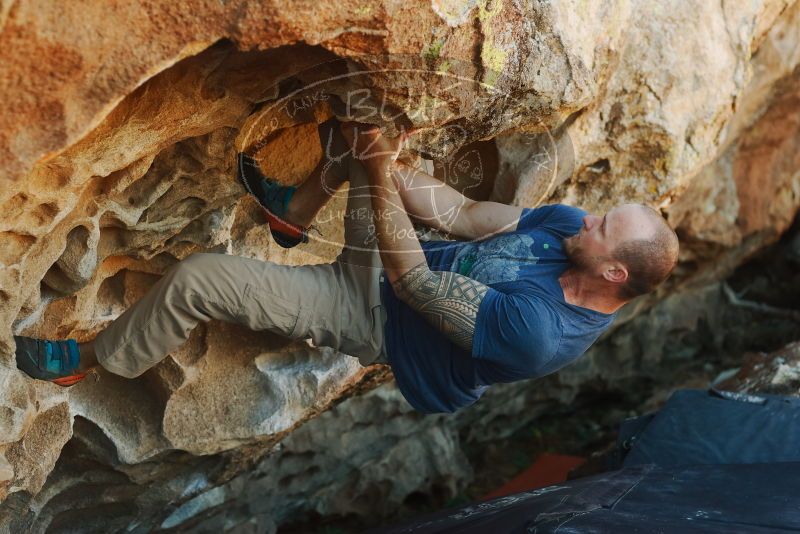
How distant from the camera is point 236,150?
2.77m

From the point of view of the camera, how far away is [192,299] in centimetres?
272

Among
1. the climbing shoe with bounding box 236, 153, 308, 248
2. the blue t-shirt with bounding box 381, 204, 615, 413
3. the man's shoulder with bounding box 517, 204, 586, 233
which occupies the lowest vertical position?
the blue t-shirt with bounding box 381, 204, 615, 413

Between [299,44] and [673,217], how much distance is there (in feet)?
10.5

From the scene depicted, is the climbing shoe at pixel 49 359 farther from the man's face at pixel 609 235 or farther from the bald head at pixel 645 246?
the bald head at pixel 645 246

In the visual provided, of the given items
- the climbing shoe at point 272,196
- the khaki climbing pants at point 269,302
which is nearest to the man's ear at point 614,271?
the khaki climbing pants at point 269,302

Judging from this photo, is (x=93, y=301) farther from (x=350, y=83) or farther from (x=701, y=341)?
(x=701, y=341)

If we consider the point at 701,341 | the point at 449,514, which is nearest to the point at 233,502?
the point at 449,514

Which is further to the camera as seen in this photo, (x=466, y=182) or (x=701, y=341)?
(x=701, y=341)

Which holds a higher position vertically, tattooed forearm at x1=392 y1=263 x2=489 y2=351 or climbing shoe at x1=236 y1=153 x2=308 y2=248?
climbing shoe at x1=236 y1=153 x2=308 y2=248

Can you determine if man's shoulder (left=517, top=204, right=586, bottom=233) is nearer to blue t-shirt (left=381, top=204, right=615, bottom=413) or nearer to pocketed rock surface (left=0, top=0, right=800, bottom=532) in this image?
blue t-shirt (left=381, top=204, right=615, bottom=413)

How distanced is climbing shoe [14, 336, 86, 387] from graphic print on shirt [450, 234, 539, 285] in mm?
1161

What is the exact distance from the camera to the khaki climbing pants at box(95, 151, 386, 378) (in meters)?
2.72

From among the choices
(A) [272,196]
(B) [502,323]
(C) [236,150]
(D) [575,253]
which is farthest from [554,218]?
(C) [236,150]

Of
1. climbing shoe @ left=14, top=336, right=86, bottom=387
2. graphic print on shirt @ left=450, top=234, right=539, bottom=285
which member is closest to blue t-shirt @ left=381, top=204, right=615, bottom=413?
graphic print on shirt @ left=450, top=234, right=539, bottom=285
